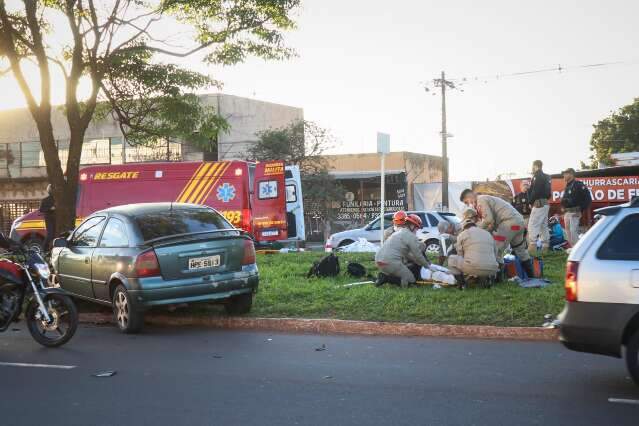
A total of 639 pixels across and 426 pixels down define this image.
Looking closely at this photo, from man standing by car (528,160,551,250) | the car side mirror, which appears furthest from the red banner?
the car side mirror

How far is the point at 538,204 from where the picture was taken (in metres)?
14.9

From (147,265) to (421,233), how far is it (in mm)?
12522

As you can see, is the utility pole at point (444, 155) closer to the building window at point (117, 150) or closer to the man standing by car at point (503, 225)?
Answer: the building window at point (117, 150)

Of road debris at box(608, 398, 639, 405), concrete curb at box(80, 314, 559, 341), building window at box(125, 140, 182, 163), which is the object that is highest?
building window at box(125, 140, 182, 163)

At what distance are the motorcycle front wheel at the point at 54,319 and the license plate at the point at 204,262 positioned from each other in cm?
156

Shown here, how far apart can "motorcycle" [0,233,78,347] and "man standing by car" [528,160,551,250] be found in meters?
9.54

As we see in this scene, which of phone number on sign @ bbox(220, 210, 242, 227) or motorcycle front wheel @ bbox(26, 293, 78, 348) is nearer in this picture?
motorcycle front wheel @ bbox(26, 293, 78, 348)

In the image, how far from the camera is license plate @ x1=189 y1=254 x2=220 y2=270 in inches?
374

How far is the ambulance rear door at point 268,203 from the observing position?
21828 millimetres

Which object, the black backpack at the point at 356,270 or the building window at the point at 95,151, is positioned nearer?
the black backpack at the point at 356,270

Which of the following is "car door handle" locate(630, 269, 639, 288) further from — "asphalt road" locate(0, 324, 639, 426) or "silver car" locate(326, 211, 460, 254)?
"silver car" locate(326, 211, 460, 254)

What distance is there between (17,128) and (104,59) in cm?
3393

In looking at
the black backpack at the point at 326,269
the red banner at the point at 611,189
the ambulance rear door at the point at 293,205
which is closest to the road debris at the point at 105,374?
the black backpack at the point at 326,269

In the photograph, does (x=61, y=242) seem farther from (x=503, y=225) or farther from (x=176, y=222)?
(x=503, y=225)
